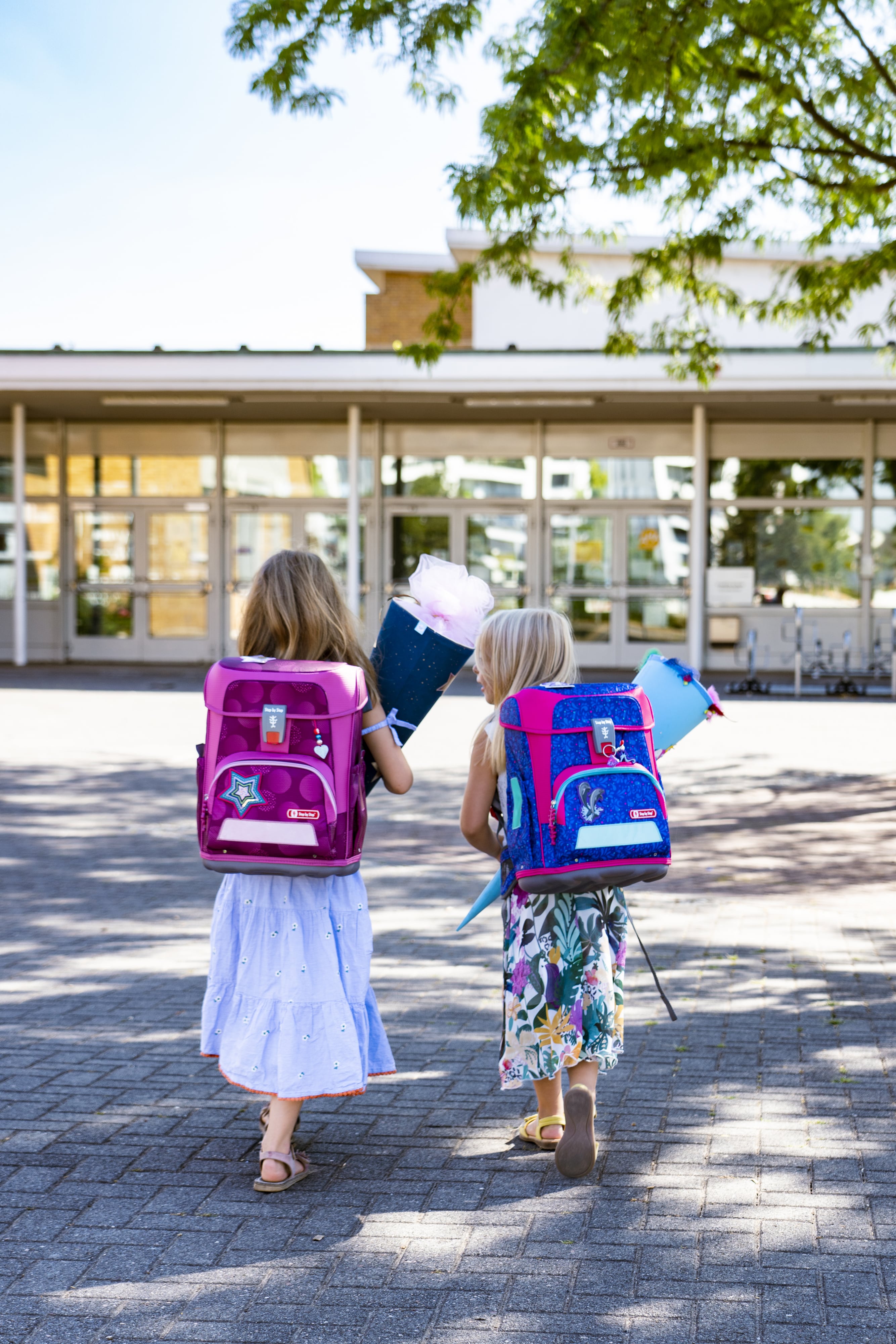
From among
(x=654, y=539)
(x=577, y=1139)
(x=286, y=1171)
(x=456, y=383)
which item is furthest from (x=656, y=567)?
(x=286, y=1171)

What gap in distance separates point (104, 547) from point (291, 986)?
20.7 metres

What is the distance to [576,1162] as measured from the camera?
3441mm

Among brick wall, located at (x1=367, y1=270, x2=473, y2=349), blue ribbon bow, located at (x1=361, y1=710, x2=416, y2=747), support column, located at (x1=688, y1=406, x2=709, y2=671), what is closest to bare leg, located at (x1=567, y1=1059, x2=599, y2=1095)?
blue ribbon bow, located at (x1=361, y1=710, x2=416, y2=747)

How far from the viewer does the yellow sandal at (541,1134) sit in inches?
147

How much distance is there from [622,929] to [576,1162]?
625 mm

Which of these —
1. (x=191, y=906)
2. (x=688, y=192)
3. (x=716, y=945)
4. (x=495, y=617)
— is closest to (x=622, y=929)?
(x=495, y=617)

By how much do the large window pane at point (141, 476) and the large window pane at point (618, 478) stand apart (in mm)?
5650

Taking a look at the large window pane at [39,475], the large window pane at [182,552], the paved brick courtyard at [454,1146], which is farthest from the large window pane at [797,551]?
the paved brick courtyard at [454,1146]

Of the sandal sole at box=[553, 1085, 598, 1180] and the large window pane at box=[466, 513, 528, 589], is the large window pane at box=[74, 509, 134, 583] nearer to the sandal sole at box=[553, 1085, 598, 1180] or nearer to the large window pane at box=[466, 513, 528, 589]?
the large window pane at box=[466, 513, 528, 589]

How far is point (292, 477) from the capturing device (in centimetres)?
2297

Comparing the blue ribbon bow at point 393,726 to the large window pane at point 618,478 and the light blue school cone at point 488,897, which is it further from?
the large window pane at point 618,478

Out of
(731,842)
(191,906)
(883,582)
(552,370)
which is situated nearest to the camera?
(191,906)

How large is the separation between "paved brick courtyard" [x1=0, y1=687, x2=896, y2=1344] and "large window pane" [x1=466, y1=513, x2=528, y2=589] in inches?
594

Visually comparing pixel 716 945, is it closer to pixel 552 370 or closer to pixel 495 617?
pixel 495 617
